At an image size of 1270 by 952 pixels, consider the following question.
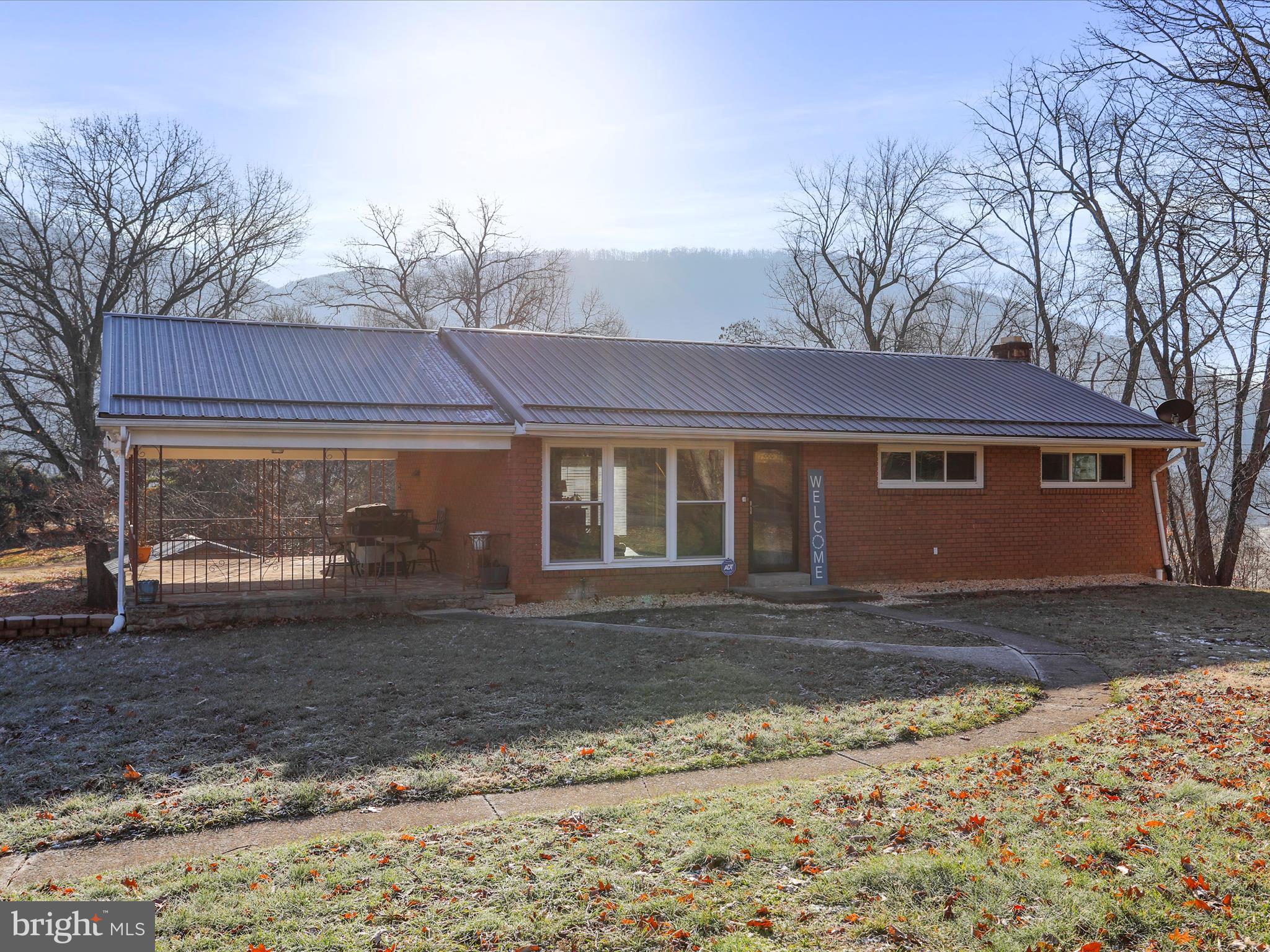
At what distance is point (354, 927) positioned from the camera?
3641 millimetres

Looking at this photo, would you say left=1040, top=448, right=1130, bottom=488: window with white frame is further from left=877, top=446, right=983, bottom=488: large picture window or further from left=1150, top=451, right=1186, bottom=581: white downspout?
left=877, top=446, right=983, bottom=488: large picture window

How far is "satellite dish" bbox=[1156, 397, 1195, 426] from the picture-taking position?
58.2ft

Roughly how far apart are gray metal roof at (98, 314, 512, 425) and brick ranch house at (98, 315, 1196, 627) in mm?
51

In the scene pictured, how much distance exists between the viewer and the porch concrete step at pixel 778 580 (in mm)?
14070

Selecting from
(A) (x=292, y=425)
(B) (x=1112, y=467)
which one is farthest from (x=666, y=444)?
(B) (x=1112, y=467)

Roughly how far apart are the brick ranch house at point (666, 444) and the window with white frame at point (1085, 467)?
43 mm

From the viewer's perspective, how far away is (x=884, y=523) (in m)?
15.0

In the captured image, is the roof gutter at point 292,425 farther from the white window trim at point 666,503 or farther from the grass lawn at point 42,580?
the grass lawn at point 42,580

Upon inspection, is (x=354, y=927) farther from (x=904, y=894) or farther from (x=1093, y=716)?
(x=1093, y=716)

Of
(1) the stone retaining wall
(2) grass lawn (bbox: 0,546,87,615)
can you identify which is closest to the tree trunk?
(2) grass lawn (bbox: 0,546,87,615)

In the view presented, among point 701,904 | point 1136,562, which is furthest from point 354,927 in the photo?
point 1136,562

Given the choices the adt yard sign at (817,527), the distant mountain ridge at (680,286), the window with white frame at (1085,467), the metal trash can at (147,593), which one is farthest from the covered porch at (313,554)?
the distant mountain ridge at (680,286)

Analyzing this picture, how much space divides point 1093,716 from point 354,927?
571 cm

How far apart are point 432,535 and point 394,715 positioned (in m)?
8.27
